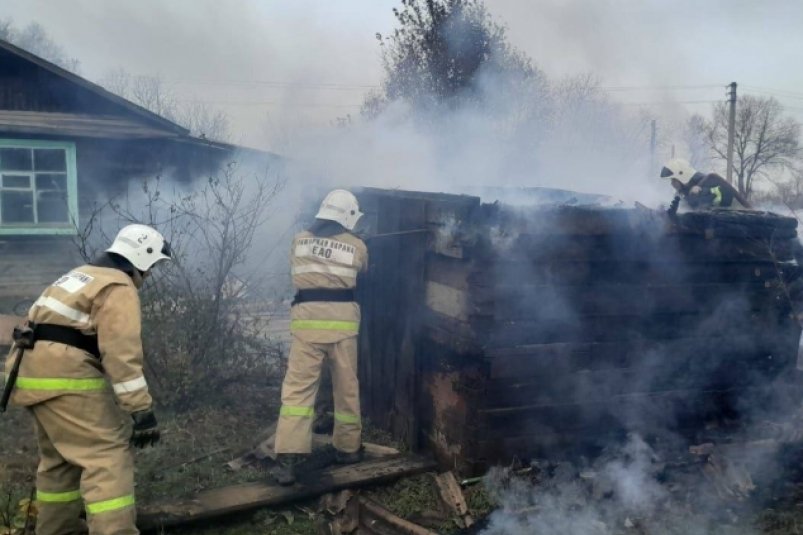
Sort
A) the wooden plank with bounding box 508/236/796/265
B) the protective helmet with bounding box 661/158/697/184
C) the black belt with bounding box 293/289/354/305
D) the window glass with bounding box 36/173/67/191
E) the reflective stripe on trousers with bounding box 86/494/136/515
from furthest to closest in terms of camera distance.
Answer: the window glass with bounding box 36/173/67/191 → the protective helmet with bounding box 661/158/697/184 → the black belt with bounding box 293/289/354/305 → the wooden plank with bounding box 508/236/796/265 → the reflective stripe on trousers with bounding box 86/494/136/515

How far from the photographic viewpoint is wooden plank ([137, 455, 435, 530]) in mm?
4160

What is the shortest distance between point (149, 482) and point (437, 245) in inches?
108

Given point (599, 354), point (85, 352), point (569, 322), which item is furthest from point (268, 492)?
point (599, 354)

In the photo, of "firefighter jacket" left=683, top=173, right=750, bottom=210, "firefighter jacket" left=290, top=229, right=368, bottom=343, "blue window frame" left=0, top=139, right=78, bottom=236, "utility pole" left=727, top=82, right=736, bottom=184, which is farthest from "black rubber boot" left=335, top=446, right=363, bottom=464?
"utility pole" left=727, top=82, right=736, bottom=184

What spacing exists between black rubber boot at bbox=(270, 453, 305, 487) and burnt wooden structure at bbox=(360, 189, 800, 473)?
37.2 inches

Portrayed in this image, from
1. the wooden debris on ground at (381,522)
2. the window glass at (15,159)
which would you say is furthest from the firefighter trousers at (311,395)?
the window glass at (15,159)

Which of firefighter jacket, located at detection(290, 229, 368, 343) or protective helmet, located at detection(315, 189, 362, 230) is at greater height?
protective helmet, located at detection(315, 189, 362, 230)

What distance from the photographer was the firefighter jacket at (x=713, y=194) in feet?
21.4

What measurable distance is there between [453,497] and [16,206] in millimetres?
10063

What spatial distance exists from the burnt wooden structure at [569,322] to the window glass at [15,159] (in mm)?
8324

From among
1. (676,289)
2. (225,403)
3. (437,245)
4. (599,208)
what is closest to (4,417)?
(225,403)

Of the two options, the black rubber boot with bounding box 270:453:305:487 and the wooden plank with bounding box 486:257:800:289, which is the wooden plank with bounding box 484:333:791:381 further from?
the black rubber boot with bounding box 270:453:305:487

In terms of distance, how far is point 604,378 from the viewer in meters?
4.92

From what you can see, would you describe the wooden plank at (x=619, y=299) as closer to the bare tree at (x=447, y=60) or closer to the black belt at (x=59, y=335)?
the black belt at (x=59, y=335)
